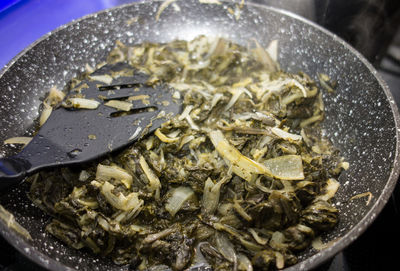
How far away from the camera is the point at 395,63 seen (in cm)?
390

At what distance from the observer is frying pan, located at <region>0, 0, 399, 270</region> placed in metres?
2.11

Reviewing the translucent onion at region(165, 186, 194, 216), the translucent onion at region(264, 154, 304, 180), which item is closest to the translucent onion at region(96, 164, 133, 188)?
the translucent onion at region(165, 186, 194, 216)

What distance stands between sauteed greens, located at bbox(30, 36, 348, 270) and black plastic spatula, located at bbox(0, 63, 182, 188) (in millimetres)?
107

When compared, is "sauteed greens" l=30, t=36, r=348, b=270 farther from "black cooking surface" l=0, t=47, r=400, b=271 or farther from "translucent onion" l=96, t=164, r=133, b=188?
"black cooking surface" l=0, t=47, r=400, b=271

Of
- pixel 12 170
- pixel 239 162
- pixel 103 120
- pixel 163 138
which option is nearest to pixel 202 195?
pixel 239 162

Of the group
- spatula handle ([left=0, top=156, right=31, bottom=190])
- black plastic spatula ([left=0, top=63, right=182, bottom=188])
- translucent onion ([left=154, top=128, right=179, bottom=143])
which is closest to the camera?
spatula handle ([left=0, top=156, right=31, bottom=190])

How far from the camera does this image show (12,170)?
6.18 feet

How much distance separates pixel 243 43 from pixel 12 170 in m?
2.73

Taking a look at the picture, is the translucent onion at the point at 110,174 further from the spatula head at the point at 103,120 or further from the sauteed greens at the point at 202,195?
the spatula head at the point at 103,120

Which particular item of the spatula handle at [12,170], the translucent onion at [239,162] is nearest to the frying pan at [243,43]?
the spatula handle at [12,170]

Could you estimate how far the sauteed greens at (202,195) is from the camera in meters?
2.14

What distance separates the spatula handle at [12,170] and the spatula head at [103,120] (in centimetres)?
6

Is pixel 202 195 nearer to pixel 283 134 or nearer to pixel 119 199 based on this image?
pixel 119 199

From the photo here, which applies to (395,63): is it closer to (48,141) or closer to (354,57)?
(354,57)
